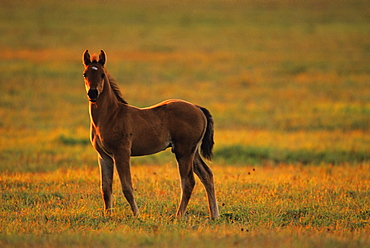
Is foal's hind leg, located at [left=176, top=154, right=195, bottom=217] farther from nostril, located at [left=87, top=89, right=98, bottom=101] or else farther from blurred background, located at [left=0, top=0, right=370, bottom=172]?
blurred background, located at [left=0, top=0, right=370, bottom=172]

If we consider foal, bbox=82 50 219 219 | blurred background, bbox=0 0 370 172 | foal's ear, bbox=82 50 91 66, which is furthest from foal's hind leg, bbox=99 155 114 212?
blurred background, bbox=0 0 370 172

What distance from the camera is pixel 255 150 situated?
49.0 feet

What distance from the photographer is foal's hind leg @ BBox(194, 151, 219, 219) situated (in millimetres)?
8203

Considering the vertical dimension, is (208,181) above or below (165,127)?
A: below

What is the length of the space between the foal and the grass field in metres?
0.54

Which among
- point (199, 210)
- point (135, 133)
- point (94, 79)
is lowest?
point (199, 210)

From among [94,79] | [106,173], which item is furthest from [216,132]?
[94,79]

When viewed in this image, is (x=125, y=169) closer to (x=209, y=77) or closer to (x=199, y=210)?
(x=199, y=210)

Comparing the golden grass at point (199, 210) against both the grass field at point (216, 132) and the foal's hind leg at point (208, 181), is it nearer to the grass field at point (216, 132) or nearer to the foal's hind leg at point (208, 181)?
the grass field at point (216, 132)

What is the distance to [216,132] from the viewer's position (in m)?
17.8

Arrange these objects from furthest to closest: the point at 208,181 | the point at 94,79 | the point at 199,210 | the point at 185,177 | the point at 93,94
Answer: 1. the point at 199,210
2. the point at 208,181
3. the point at 185,177
4. the point at 94,79
5. the point at 93,94

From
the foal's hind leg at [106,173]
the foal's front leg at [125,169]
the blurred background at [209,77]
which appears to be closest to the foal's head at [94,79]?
the foal's front leg at [125,169]

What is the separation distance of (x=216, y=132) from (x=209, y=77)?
485 inches

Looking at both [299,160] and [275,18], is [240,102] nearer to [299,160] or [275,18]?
[299,160]
